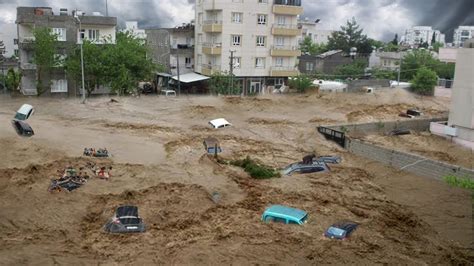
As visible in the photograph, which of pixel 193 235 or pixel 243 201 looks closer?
pixel 193 235

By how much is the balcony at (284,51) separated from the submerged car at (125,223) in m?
A: 27.1

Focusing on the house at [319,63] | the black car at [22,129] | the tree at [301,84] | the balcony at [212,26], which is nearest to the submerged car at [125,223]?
the black car at [22,129]

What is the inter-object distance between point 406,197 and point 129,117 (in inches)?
605

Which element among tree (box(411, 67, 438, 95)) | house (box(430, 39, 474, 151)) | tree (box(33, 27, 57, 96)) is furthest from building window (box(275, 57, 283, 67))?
house (box(430, 39, 474, 151))

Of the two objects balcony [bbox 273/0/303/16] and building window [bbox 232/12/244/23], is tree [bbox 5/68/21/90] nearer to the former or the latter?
building window [bbox 232/12/244/23]

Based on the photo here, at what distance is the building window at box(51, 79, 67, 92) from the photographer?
32156 millimetres

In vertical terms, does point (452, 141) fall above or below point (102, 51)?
below

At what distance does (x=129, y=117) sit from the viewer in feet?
81.8

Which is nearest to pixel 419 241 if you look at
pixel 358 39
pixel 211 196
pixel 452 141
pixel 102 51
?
pixel 211 196

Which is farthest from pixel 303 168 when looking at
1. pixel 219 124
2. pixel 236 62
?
pixel 236 62

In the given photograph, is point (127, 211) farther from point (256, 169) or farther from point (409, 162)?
point (409, 162)

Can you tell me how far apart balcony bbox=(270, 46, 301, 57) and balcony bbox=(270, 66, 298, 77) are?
1008 millimetres

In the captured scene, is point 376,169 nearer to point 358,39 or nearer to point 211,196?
point 211,196

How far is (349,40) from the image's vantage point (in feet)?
198
